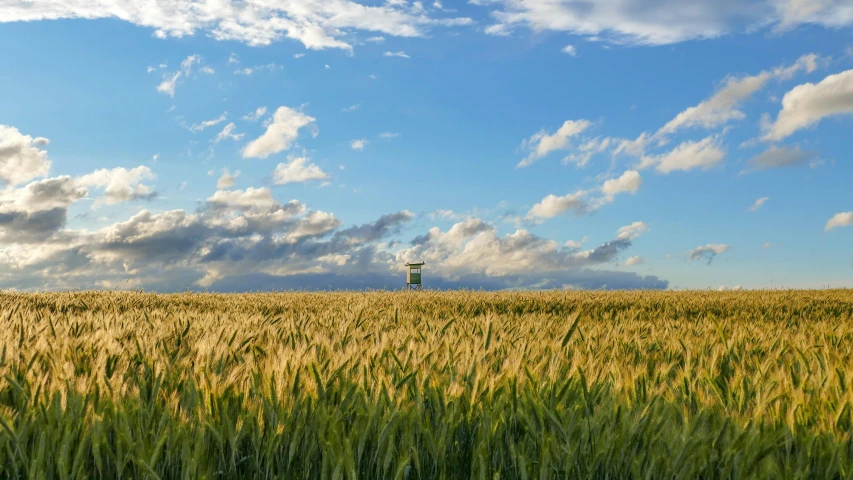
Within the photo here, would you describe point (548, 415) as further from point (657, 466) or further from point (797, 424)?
point (797, 424)

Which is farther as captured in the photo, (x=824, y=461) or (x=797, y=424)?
(x=797, y=424)

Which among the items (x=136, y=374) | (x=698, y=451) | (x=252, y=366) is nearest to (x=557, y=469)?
(x=698, y=451)

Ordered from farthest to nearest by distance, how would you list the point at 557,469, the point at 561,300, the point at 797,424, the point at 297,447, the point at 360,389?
the point at 561,300, the point at 360,389, the point at 797,424, the point at 297,447, the point at 557,469

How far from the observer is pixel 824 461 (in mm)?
2086

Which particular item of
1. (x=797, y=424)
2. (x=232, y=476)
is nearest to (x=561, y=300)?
(x=797, y=424)

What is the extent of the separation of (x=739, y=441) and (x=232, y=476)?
1722 mm

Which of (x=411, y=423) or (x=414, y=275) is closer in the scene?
(x=411, y=423)

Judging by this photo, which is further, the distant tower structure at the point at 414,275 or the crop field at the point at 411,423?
the distant tower structure at the point at 414,275

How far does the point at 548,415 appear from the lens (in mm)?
2107

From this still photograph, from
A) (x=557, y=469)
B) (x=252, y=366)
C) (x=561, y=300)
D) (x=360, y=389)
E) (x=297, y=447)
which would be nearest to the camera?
(x=557, y=469)

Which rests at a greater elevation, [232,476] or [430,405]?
[430,405]

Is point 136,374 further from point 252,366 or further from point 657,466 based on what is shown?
point 657,466

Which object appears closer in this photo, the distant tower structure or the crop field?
the crop field

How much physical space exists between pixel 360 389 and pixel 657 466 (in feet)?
3.67
